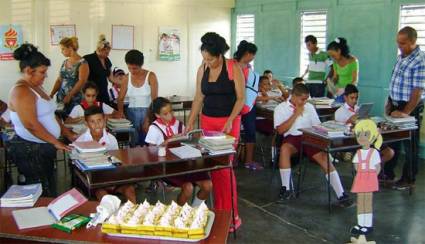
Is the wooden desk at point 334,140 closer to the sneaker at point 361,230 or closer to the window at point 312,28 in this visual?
the sneaker at point 361,230

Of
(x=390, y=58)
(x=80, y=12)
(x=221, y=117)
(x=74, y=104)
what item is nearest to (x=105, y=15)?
(x=80, y=12)

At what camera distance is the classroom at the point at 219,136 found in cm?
255

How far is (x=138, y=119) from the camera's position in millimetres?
5113

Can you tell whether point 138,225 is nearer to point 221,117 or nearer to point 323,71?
point 221,117

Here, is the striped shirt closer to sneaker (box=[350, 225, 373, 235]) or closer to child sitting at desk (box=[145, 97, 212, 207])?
sneaker (box=[350, 225, 373, 235])

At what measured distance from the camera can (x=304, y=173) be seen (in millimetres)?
5465

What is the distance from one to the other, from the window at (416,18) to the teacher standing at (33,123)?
5.08m

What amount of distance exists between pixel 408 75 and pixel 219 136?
2.46 meters

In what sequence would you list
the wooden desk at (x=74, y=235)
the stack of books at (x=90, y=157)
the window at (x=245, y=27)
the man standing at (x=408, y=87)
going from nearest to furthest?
the wooden desk at (x=74, y=235) < the stack of books at (x=90, y=157) < the man standing at (x=408, y=87) < the window at (x=245, y=27)

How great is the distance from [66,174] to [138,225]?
151 inches

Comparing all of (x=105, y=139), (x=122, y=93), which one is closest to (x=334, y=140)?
(x=105, y=139)

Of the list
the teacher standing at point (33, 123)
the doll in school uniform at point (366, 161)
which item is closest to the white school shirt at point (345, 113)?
the doll in school uniform at point (366, 161)

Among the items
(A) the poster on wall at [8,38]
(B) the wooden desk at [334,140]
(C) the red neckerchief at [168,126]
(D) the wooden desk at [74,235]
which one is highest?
(A) the poster on wall at [8,38]

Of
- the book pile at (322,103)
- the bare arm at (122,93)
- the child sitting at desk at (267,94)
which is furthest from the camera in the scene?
the child sitting at desk at (267,94)
